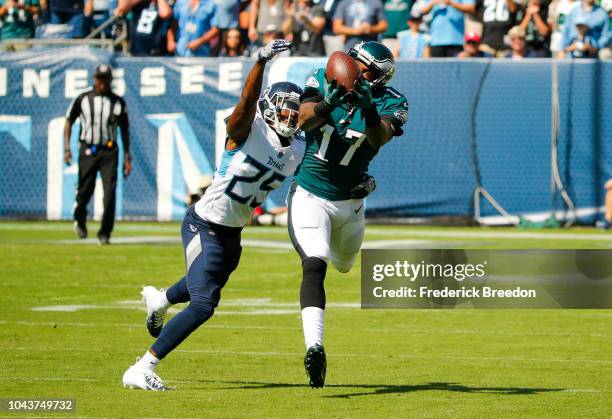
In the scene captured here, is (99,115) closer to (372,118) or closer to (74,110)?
(74,110)

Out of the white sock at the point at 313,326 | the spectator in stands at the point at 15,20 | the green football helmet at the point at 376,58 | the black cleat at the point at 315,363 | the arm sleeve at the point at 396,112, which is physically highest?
the green football helmet at the point at 376,58

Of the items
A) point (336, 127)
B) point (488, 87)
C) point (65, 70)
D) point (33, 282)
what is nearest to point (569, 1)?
point (488, 87)

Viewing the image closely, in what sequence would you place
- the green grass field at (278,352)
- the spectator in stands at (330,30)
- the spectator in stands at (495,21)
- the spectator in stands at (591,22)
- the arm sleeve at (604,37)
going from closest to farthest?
the green grass field at (278,352) < the spectator in stands at (591,22) < the arm sleeve at (604,37) < the spectator in stands at (495,21) < the spectator in stands at (330,30)

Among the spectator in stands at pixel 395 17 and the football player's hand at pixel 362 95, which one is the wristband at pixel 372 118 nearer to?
the football player's hand at pixel 362 95

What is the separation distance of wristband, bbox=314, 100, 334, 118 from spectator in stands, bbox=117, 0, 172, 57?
1429 centimetres

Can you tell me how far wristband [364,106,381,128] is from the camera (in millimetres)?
6930

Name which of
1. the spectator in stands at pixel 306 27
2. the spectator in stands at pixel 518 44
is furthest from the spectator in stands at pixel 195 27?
the spectator in stands at pixel 518 44

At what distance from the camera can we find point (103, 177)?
15914mm

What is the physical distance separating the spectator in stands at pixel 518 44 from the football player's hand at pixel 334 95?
12.5 metres

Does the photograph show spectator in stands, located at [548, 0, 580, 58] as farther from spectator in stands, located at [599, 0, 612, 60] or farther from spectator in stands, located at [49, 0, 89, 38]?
spectator in stands, located at [49, 0, 89, 38]

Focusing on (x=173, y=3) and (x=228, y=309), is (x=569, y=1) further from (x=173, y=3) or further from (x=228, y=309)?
(x=228, y=309)

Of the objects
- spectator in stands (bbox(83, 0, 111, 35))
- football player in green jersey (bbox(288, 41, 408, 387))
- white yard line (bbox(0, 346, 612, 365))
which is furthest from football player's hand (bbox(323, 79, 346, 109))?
→ spectator in stands (bbox(83, 0, 111, 35))

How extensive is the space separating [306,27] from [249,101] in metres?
13.1

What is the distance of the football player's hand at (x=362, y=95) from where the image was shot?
6855 mm
